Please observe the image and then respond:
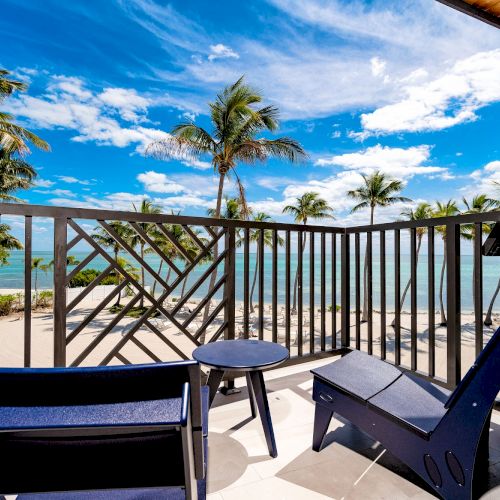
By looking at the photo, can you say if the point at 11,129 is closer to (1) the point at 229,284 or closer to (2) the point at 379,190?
(1) the point at 229,284

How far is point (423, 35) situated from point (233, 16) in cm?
1219

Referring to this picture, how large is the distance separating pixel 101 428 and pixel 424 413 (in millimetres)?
1415

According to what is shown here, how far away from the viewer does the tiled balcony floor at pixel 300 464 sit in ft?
4.69

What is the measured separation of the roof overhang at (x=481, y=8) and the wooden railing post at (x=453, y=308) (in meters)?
1.43

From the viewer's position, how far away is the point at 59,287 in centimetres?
202

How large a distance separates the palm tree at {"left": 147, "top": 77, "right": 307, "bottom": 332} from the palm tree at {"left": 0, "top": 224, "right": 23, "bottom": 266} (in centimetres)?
1435

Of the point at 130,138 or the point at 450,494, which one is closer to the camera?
the point at 450,494

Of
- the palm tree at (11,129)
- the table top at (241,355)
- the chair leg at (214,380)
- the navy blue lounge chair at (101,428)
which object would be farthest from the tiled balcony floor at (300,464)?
the palm tree at (11,129)

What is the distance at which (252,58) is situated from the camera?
2169 centimetres

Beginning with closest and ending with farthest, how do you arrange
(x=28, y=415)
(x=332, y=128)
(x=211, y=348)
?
(x=28, y=415) < (x=211, y=348) < (x=332, y=128)

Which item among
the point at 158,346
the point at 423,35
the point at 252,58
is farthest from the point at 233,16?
the point at 158,346

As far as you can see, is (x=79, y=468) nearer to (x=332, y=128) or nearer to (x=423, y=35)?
(x=423, y=35)

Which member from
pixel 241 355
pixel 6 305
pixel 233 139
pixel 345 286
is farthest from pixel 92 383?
pixel 6 305

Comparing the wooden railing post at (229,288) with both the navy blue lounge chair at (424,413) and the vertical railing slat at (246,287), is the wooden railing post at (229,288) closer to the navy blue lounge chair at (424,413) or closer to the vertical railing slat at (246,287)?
the vertical railing slat at (246,287)
